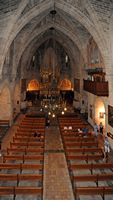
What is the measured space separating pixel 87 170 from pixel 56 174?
7.06ft

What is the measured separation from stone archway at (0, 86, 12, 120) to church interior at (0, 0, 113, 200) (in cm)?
12

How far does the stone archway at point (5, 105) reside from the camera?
82.7 feet

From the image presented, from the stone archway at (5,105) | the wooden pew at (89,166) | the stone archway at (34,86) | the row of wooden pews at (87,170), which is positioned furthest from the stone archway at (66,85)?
the wooden pew at (89,166)

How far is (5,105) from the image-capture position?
993 inches

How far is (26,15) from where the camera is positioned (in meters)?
20.1

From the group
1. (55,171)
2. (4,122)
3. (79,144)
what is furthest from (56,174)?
(4,122)

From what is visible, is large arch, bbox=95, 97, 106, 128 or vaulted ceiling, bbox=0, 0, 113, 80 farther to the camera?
large arch, bbox=95, 97, 106, 128

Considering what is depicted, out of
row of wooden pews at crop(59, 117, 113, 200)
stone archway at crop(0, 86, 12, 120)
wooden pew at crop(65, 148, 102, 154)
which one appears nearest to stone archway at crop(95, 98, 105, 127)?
row of wooden pews at crop(59, 117, 113, 200)

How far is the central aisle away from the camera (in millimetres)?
10266

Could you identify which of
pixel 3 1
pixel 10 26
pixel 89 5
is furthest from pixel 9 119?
pixel 89 5

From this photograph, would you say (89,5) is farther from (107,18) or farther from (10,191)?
(10,191)

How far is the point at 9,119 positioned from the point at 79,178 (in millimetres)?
16570

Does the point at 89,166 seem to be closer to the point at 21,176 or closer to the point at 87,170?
the point at 87,170

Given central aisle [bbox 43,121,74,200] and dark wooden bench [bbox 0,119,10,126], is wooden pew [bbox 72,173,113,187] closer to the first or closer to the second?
central aisle [bbox 43,121,74,200]
